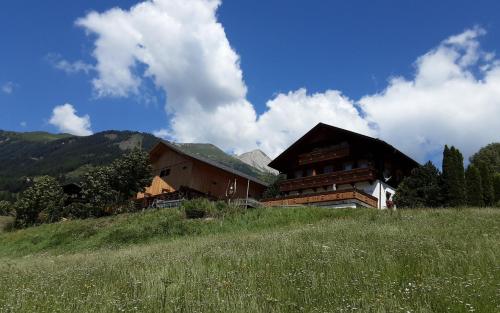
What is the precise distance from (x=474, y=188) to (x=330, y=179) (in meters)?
11.9

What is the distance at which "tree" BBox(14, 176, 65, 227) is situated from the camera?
48969 mm

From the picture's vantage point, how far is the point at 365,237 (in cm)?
1309

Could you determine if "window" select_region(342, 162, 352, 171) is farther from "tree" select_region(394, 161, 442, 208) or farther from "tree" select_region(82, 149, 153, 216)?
"tree" select_region(82, 149, 153, 216)

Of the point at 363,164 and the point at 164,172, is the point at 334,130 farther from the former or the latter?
the point at 164,172

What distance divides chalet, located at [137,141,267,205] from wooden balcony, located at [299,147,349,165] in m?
6.25

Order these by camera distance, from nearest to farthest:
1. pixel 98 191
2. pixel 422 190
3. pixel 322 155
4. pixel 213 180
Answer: pixel 422 190
pixel 322 155
pixel 98 191
pixel 213 180

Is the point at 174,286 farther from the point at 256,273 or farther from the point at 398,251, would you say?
the point at 398,251

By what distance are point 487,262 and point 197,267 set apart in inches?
240

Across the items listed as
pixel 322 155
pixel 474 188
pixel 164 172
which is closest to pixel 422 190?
pixel 474 188

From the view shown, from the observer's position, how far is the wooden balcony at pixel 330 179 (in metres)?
35.7

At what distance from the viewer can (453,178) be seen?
31.1m

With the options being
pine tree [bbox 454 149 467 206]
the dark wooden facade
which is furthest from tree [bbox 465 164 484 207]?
the dark wooden facade

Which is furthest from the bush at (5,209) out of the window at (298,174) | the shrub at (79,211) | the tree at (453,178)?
the tree at (453,178)

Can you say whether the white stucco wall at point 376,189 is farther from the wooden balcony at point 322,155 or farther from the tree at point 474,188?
the tree at point 474,188
